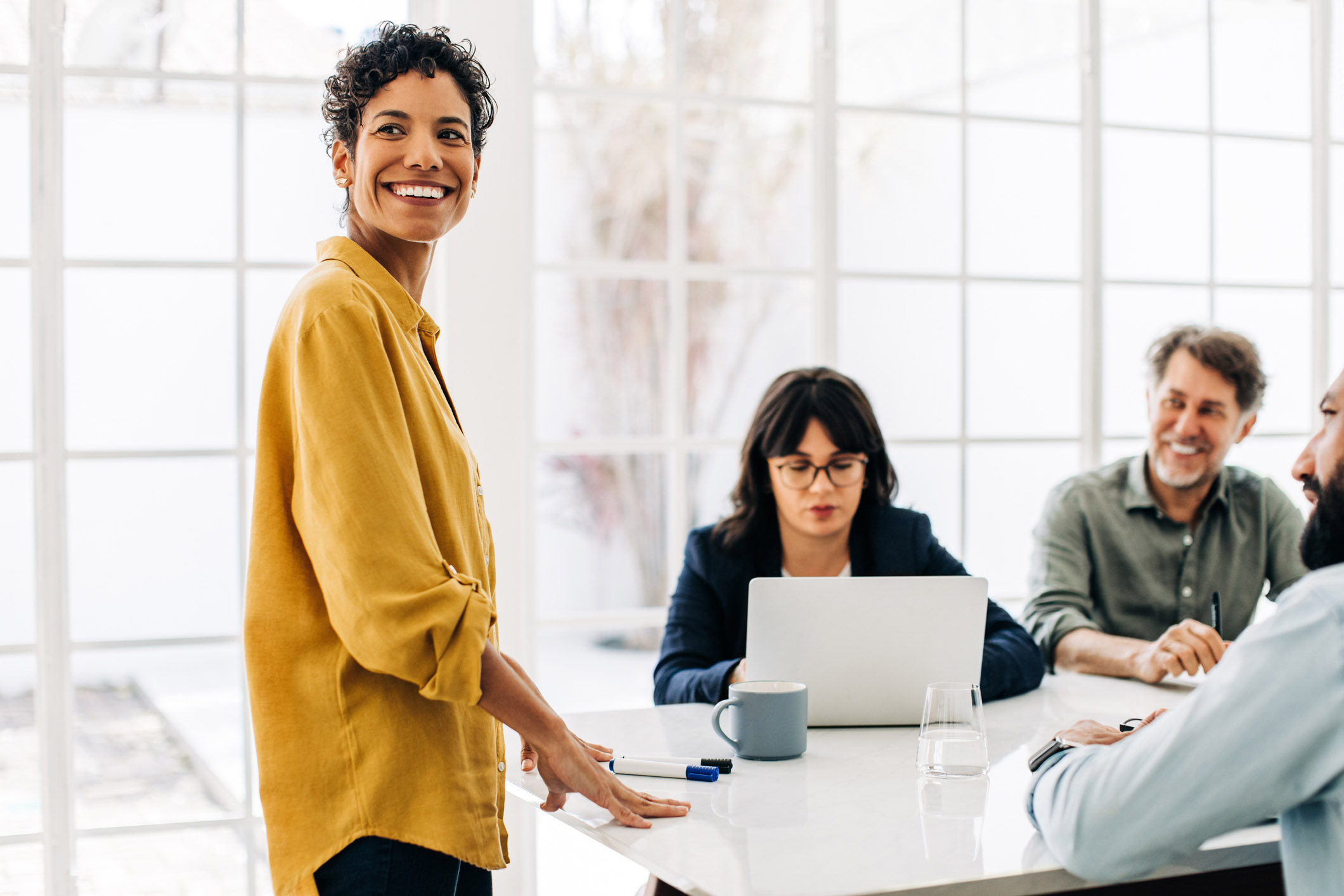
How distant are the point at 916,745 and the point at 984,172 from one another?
84.6 inches

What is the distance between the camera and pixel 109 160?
2605 millimetres

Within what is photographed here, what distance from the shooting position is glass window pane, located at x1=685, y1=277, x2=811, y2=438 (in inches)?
273

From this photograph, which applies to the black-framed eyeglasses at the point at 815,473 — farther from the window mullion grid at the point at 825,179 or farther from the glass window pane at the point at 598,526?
the glass window pane at the point at 598,526

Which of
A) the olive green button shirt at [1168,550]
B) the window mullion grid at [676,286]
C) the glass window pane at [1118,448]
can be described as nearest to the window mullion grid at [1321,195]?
the glass window pane at [1118,448]

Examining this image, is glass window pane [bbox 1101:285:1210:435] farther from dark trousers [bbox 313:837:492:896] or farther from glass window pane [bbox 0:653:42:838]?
glass window pane [bbox 0:653:42:838]

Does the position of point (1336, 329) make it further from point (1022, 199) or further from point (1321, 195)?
point (1022, 199)

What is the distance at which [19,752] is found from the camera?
255 centimetres

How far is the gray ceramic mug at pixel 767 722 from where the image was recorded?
62.3 inches

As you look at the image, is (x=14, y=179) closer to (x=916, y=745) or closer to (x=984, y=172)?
(x=916, y=745)

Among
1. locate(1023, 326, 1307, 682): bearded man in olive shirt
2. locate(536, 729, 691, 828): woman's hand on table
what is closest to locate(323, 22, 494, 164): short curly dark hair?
locate(536, 729, 691, 828): woman's hand on table

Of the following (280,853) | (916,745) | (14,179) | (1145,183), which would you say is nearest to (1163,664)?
(916,745)

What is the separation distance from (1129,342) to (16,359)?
121 inches

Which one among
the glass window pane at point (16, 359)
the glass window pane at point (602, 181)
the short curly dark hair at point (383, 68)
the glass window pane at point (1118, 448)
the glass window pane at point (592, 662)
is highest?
the glass window pane at point (602, 181)

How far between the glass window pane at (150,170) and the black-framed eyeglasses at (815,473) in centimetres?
147
